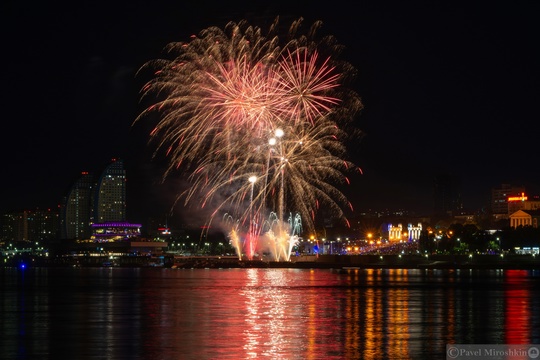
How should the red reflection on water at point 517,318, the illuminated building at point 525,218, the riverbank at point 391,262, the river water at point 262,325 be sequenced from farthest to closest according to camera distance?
the illuminated building at point 525,218
the riverbank at point 391,262
the red reflection on water at point 517,318
the river water at point 262,325

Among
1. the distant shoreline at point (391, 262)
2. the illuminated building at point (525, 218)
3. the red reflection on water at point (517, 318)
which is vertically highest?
the illuminated building at point (525, 218)

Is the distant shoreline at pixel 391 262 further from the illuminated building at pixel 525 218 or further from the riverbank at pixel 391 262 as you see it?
the illuminated building at pixel 525 218

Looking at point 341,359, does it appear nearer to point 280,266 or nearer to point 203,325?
point 203,325

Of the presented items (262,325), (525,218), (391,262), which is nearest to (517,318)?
(262,325)

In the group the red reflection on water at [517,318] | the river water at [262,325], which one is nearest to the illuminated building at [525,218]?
the red reflection on water at [517,318]

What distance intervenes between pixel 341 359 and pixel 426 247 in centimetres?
13168

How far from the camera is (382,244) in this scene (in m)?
194

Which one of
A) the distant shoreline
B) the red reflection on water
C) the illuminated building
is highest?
the illuminated building

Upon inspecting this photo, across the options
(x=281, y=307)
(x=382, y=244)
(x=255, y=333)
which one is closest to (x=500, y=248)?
(x=382, y=244)

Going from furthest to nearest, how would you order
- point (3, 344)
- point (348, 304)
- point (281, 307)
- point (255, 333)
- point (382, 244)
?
point (382, 244), point (348, 304), point (281, 307), point (255, 333), point (3, 344)

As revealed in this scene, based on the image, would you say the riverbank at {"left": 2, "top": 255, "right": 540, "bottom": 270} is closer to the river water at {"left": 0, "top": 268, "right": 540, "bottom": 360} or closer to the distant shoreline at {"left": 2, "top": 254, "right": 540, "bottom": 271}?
the distant shoreline at {"left": 2, "top": 254, "right": 540, "bottom": 271}

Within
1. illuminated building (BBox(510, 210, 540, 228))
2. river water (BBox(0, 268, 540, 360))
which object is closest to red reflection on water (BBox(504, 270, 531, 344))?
river water (BBox(0, 268, 540, 360))

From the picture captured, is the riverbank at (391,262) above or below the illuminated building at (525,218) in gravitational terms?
below

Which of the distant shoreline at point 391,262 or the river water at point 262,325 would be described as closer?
the river water at point 262,325
